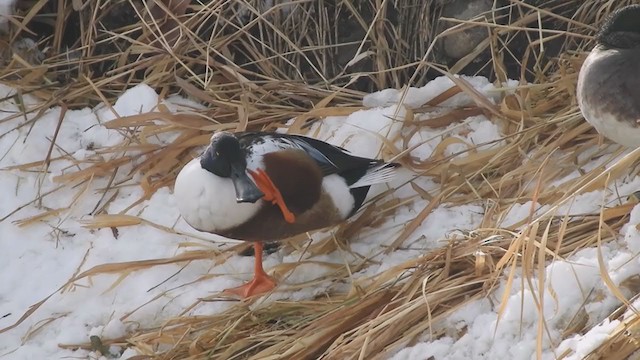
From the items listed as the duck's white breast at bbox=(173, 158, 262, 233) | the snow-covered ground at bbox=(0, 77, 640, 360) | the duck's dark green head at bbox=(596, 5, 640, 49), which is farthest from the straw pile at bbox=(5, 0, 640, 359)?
→ the duck's dark green head at bbox=(596, 5, 640, 49)

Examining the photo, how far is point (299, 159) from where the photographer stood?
2473 mm

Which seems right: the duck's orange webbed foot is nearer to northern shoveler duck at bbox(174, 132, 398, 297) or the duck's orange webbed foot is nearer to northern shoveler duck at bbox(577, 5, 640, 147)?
northern shoveler duck at bbox(174, 132, 398, 297)

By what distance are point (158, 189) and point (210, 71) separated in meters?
0.48

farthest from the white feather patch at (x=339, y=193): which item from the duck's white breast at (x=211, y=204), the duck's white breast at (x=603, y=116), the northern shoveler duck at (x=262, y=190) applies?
the duck's white breast at (x=603, y=116)

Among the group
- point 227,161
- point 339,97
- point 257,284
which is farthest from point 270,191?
point 339,97

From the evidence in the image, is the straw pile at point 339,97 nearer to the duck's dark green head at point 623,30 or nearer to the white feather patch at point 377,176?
the white feather patch at point 377,176

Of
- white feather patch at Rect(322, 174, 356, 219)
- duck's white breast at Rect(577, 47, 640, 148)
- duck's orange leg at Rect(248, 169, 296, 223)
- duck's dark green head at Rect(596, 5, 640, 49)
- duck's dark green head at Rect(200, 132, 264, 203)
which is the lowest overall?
white feather patch at Rect(322, 174, 356, 219)

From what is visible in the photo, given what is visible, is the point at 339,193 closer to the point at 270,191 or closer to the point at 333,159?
the point at 333,159

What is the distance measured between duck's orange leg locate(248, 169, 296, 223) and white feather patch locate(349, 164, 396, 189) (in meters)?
0.24

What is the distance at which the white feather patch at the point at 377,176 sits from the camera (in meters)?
2.55

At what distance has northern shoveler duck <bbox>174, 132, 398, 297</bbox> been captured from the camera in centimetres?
238

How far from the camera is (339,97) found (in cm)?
296

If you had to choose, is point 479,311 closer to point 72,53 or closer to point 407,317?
point 407,317

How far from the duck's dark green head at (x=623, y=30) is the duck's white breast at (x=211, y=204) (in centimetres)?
93
